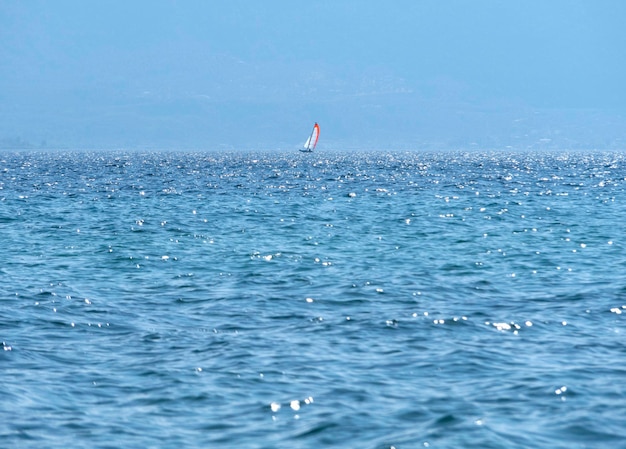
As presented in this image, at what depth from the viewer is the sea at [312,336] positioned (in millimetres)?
16266

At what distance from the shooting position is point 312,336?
22.5 metres

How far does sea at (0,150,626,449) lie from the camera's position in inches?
640

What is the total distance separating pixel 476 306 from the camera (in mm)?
26031

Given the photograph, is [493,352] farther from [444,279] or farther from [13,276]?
[13,276]

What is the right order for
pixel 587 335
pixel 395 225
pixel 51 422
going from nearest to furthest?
pixel 51 422
pixel 587 335
pixel 395 225

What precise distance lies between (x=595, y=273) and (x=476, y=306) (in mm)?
7616

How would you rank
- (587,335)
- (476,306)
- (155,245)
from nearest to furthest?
(587,335) → (476,306) → (155,245)

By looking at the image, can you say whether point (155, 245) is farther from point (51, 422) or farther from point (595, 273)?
point (51, 422)

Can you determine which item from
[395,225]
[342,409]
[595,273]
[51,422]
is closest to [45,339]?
[51,422]

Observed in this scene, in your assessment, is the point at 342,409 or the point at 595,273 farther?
the point at 595,273

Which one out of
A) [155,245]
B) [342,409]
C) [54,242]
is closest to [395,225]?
[155,245]

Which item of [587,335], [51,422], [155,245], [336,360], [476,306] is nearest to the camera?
[51,422]

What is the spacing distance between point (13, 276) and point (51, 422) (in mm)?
16014

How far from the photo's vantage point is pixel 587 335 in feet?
73.3
